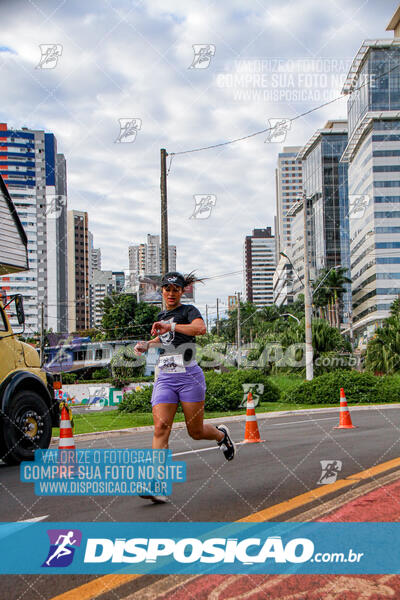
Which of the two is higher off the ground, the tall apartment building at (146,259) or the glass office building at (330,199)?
the glass office building at (330,199)

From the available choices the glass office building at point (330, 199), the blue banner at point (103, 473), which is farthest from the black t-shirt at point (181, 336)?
the glass office building at point (330, 199)

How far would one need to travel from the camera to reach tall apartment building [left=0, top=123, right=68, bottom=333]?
5659 inches

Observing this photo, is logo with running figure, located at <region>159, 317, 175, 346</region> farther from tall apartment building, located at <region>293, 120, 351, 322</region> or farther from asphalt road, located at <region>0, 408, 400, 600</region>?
tall apartment building, located at <region>293, 120, 351, 322</region>

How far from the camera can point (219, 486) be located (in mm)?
5812

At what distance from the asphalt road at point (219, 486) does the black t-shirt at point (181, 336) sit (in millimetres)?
1208

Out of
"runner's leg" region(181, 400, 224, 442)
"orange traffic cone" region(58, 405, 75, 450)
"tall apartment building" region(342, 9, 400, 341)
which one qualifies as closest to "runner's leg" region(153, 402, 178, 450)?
"runner's leg" region(181, 400, 224, 442)

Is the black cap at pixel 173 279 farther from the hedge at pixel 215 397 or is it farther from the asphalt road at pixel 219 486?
the hedge at pixel 215 397

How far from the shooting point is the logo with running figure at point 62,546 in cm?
371

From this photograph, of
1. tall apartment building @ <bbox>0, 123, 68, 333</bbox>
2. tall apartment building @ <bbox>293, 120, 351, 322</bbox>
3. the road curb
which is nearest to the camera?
the road curb

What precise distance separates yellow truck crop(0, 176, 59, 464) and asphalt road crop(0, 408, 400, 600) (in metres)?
0.38

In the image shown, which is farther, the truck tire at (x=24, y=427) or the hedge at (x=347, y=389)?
the hedge at (x=347, y=389)

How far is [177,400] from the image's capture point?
5.43 metres

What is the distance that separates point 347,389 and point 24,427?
1746 centimetres

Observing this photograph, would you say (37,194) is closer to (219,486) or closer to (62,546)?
(219,486)
